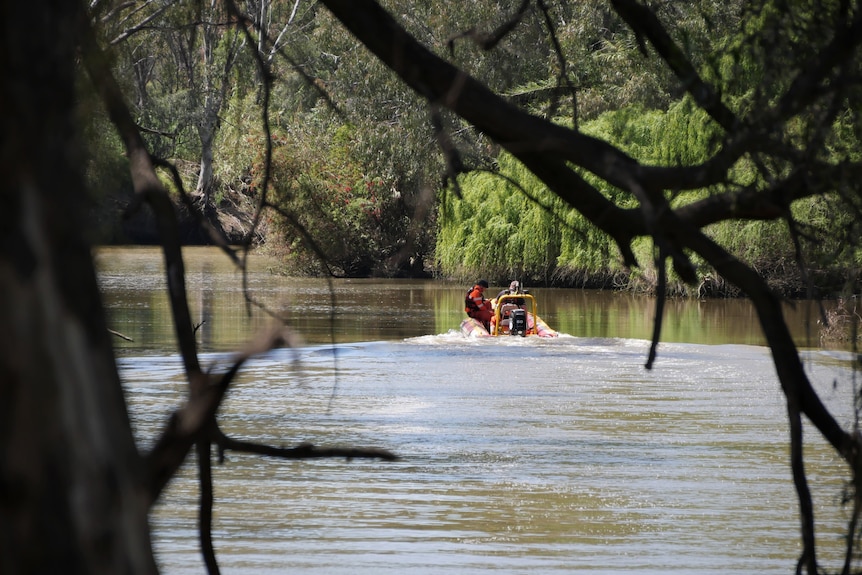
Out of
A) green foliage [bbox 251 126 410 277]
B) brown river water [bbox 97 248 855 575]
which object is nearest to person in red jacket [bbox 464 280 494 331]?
brown river water [bbox 97 248 855 575]

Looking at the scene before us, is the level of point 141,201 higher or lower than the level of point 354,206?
lower

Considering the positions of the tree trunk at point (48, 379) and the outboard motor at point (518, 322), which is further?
the outboard motor at point (518, 322)

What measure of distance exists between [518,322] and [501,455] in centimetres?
1047

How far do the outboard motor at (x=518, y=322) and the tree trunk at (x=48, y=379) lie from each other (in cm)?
2143

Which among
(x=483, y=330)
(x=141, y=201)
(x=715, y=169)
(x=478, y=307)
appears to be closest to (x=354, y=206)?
(x=478, y=307)

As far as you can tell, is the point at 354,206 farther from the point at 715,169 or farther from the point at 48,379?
the point at 48,379

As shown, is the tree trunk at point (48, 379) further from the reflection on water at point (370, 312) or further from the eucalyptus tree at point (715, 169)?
the reflection on water at point (370, 312)

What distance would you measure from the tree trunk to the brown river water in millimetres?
1014

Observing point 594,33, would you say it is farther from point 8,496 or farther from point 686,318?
point 8,496

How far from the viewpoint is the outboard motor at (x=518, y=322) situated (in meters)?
22.7

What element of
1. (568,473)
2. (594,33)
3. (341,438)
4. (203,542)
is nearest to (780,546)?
(568,473)

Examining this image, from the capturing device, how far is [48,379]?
1.17 m

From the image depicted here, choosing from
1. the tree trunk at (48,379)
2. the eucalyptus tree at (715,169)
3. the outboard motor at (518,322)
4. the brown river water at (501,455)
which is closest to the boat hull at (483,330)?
the outboard motor at (518,322)

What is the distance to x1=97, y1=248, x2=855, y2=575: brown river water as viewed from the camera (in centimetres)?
868
